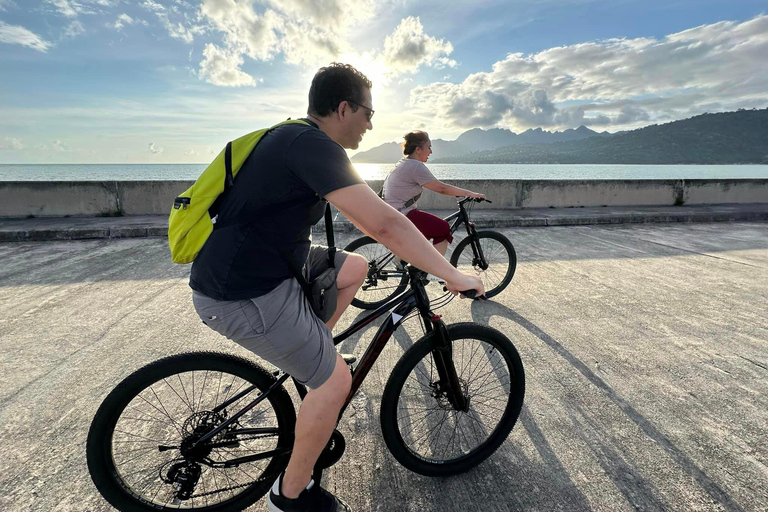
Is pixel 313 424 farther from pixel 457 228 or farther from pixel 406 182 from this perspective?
pixel 457 228

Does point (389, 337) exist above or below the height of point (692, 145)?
below

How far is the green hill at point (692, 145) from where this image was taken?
14575 cm

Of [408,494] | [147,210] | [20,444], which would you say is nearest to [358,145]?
[408,494]

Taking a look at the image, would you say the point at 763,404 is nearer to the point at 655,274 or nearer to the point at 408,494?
the point at 408,494

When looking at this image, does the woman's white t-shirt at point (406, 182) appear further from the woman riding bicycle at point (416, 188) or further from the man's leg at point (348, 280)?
the man's leg at point (348, 280)

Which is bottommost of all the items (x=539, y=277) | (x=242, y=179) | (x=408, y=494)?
(x=408, y=494)

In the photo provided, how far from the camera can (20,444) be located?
7.11 feet

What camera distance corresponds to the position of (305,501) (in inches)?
65.1

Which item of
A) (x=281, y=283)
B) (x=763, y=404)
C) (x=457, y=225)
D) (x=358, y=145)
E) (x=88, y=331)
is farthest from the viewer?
(x=457, y=225)

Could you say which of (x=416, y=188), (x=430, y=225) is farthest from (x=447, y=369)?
(x=416, y=188)

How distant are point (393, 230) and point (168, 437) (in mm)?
1960

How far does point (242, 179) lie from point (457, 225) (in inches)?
131

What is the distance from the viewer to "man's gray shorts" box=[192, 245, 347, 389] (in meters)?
1.49

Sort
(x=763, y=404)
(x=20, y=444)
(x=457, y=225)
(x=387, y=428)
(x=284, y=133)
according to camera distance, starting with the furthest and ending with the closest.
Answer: (x=457, y=225) → (x=763, y=404) → (x=20, y=444) → (x=387, y=428) → (x=284, y=133)
